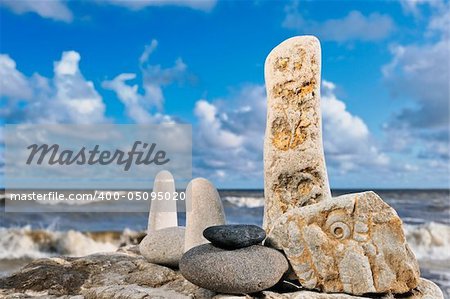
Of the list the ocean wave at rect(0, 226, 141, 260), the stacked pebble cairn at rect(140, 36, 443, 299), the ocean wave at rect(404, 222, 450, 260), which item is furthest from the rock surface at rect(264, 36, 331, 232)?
the ocean wave at rect(0, 226, 141, 260)

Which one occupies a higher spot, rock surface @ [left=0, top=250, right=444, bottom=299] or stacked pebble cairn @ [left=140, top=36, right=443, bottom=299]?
stacked pebble cairn @ [left=140, top=36, right=443, bottom=299]

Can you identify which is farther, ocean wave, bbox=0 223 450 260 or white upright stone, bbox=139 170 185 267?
ocean wave, bbox=0 223 450 260

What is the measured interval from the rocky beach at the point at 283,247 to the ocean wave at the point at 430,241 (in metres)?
9.38

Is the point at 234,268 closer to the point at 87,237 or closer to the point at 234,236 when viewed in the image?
the point at 234,236

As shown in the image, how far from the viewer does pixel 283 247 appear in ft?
17.7

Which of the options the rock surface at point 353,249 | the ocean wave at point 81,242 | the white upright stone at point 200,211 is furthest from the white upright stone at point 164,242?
the ocean wave at point 81,242

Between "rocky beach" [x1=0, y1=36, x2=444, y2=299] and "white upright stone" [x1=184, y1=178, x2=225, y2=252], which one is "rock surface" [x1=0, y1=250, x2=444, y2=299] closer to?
"rocky beach" [x1=0, y1=36, x2=444, y2=299]

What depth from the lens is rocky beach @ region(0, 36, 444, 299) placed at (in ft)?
16.8

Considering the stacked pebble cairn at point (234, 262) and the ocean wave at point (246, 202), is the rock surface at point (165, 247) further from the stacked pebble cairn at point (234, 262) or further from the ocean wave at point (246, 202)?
the ocean wave at point (246, 202)

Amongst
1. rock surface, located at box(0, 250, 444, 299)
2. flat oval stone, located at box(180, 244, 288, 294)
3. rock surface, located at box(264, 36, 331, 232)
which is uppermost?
rock surface, located at box(264, 36, 331, 232)

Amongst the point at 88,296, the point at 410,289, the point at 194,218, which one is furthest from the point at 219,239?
the point at 410,289

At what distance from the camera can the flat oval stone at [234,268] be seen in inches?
191

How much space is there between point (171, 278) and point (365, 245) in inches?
101

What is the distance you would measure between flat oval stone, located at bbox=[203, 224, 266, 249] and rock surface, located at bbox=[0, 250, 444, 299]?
58cm
